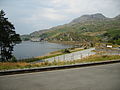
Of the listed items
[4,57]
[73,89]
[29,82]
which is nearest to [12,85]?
[29,82]

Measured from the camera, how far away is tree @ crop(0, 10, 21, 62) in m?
30.6

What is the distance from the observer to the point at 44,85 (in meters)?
7.24

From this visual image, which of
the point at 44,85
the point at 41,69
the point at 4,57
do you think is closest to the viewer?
the point at 44,85

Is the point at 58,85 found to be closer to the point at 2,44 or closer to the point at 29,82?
the point at 29,82

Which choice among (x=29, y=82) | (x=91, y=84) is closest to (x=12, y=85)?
(x=29, y=82)

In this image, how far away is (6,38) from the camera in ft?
102

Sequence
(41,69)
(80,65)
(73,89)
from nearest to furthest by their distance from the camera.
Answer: (73,89) → (41,69) → (80,65)

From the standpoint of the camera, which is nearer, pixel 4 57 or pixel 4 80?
pixel 4 80

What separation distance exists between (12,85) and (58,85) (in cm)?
242

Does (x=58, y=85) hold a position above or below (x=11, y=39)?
below

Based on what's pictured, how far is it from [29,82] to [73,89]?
8.39 feet

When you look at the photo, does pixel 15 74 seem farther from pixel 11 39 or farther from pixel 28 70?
pixel 11 39

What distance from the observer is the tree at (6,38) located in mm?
30589

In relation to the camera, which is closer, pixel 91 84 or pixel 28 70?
pixel 91 84
